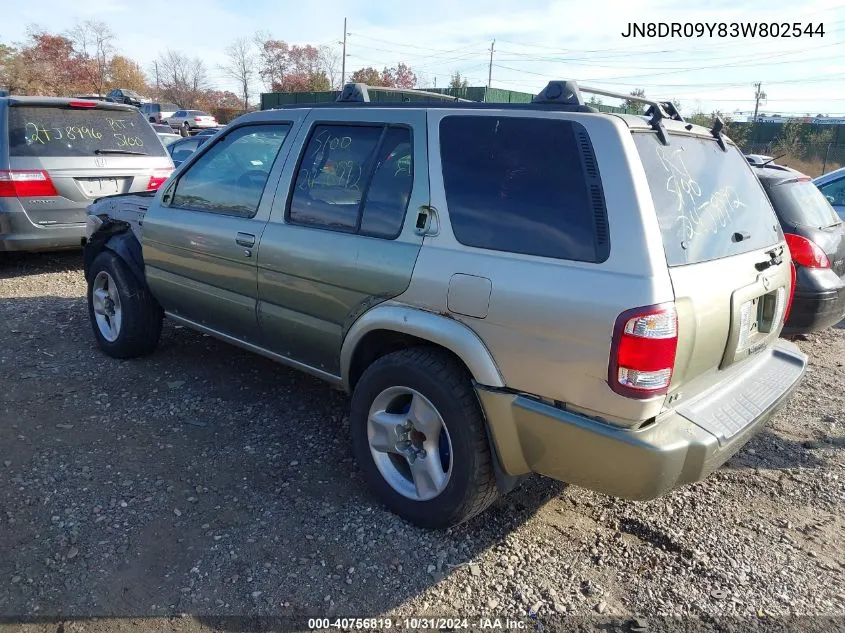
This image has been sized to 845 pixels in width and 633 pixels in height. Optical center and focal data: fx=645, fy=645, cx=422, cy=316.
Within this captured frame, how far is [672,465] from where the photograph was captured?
2.33 metres

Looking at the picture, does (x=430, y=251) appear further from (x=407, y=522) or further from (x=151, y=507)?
(x=151, y=507)

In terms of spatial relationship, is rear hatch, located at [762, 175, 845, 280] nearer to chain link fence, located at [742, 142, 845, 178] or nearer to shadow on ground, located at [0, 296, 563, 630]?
shadow on ground, located at [0, 296, 563, 630]

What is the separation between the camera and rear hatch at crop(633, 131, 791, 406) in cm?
240

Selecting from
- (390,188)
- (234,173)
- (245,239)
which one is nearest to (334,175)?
(390,188)

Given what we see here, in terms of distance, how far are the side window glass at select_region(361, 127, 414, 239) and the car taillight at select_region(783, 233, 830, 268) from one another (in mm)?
3541

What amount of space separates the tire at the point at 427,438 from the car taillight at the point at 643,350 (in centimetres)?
67

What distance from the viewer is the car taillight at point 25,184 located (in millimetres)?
6602

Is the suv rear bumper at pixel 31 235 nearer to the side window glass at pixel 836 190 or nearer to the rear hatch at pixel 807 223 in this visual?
the rear hatch at pixel 807 223

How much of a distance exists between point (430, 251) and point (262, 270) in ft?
3.97

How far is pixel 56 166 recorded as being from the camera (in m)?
6.81

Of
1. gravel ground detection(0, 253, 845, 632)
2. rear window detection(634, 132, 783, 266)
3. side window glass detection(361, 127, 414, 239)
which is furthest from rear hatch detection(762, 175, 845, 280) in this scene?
side window glass detection(361, 127, 414, 239)

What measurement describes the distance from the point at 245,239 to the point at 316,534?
5.48 feet

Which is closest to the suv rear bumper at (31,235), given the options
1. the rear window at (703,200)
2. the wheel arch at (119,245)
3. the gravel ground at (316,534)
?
the wheel arch at (119,245)

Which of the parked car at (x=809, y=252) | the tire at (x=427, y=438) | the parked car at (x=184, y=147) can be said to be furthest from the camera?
the parked car at (x=184, y=147)
